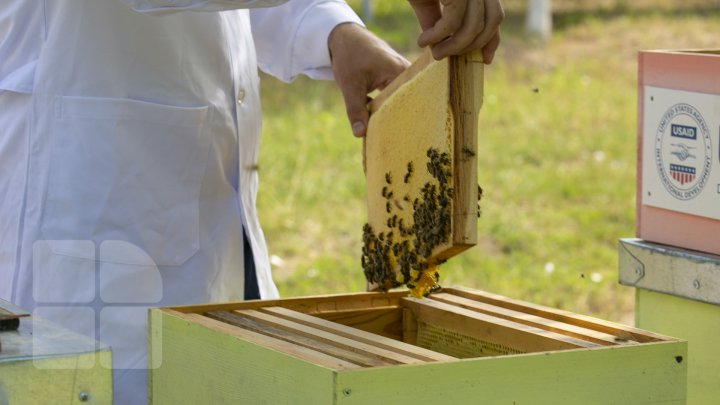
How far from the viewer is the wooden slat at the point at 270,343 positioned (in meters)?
1.58

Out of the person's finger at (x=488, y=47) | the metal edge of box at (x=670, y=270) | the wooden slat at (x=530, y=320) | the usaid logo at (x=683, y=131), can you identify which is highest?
the person's finger at (x=488, y=47)

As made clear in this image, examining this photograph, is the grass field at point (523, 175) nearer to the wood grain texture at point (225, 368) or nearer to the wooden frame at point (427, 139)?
the wooden frame at point (427, 139)

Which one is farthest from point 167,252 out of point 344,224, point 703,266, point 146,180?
point 344,224

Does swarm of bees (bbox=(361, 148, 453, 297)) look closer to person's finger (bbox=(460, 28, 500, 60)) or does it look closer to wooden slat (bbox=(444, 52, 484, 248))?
wooden slat (bbox=(444, 52, 484, 248))

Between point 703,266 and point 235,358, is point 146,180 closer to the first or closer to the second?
point 235,358

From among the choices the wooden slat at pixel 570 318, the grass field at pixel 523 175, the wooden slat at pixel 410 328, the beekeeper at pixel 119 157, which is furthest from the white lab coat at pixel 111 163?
the grass field at pixel 523 175

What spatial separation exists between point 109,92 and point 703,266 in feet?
3.89

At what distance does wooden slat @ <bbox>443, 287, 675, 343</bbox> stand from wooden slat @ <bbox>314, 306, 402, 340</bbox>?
129 millimetres

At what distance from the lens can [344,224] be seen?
6.43m

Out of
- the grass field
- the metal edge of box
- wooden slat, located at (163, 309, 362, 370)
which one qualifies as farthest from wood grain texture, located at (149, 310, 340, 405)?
the grass field

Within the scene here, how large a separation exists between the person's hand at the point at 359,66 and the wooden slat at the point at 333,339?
1.52ft

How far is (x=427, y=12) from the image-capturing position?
2.08 m

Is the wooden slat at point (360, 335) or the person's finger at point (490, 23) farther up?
the person's finger at point (490, 23)

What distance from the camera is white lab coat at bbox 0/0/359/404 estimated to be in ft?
7.48
